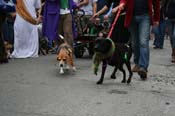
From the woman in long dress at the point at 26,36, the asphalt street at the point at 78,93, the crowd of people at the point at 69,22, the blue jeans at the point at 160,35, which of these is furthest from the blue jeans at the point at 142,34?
the blue jeans at the point at 160,35

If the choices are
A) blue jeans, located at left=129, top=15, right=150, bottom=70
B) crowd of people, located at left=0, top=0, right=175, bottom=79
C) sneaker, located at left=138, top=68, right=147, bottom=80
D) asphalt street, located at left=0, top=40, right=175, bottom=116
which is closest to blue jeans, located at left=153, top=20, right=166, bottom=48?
crowd of people, located at left=0, top=0, right=175, bottom=79

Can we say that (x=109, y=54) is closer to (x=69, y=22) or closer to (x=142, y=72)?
(x=142, y=72)

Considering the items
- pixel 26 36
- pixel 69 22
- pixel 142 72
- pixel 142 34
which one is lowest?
pixel 142 72

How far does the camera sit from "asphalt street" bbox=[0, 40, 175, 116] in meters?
6.64

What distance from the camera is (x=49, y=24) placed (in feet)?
32.7

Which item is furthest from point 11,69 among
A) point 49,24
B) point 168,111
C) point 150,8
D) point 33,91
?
point 168,111

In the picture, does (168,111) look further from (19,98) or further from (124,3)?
(124,3)

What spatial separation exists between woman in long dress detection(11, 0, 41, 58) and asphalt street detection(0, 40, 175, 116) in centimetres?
172

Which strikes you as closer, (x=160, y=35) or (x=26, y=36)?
(x=26, y=36)

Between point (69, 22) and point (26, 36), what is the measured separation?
3.03m

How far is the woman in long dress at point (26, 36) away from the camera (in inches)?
491

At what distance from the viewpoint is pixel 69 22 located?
389 inches

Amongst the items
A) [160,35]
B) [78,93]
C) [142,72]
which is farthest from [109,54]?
[160,35]

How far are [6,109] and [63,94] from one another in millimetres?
1246
